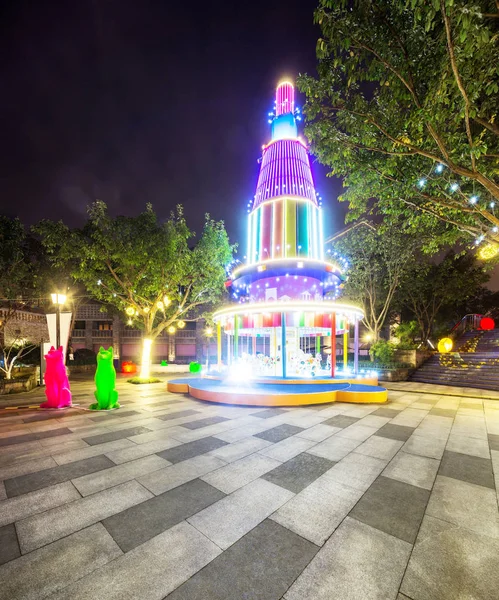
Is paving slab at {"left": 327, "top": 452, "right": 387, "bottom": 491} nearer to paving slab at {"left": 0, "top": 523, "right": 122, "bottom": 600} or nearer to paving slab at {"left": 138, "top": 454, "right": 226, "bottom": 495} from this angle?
paving slab at {"left": 138, "top": 454, "right": 226, "bottom": 495}

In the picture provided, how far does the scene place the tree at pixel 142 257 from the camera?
16875 mm

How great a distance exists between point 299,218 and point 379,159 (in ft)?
25.6

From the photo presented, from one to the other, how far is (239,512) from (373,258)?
22711mm

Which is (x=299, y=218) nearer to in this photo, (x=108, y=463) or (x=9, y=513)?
(x=108, y=463)

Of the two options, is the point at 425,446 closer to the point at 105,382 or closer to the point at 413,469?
the point at 413,469

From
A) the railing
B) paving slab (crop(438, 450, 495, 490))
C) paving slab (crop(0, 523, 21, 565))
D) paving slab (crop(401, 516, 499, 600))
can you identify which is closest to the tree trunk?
paving slab (crop(0, 523, 21, 565))

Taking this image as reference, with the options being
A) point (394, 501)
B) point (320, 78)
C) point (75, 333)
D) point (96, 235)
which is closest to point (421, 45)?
point (320, 78)

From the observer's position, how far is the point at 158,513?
3.57 meters

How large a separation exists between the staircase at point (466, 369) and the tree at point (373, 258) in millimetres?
4331

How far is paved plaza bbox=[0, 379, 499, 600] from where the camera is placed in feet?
8.25

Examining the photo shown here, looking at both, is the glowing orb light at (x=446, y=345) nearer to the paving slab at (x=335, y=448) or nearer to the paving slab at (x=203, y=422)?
the paving slab at (x=335, y=448)

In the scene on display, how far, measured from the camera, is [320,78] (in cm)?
753

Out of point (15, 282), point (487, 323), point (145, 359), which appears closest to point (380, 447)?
point (145, 359)

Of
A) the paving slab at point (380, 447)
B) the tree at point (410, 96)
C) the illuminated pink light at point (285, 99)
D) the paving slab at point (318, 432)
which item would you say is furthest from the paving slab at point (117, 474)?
the illuminated pink light at point (285, 99)
